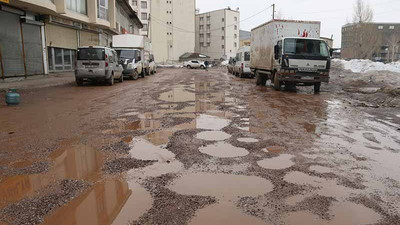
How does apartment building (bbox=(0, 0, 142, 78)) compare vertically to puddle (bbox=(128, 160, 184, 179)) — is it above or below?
above

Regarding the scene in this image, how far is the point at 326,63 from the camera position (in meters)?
15.1

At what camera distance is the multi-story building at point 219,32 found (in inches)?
3541

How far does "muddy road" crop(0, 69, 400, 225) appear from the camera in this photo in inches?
133

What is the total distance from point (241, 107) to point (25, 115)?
6447mm

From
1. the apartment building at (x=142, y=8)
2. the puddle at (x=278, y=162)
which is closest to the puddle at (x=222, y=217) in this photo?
the puddle at (x=278, y=162)

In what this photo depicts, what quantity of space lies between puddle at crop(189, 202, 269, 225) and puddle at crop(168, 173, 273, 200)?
11.0 inches

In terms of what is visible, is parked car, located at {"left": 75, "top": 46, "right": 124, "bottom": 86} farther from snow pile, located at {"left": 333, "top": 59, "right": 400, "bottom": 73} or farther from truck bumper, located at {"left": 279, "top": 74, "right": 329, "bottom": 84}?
snow pile, located at {"left": 333, "top": 59, "right": 400, "bottom": 73}

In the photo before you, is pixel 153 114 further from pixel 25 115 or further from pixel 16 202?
pixel 16 202

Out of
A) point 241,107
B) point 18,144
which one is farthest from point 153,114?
point 18,144

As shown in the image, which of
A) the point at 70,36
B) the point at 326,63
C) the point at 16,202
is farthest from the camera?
the point at 70,36

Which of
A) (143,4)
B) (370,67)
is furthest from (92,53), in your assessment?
(143,4)

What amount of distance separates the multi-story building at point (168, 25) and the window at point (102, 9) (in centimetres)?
4511

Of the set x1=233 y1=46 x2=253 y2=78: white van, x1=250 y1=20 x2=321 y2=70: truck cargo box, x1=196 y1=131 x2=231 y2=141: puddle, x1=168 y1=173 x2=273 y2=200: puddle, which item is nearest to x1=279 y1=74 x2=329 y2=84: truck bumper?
x1=250 y1=20 x2=321 y2=70: truck cargo box

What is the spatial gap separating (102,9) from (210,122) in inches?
1042
